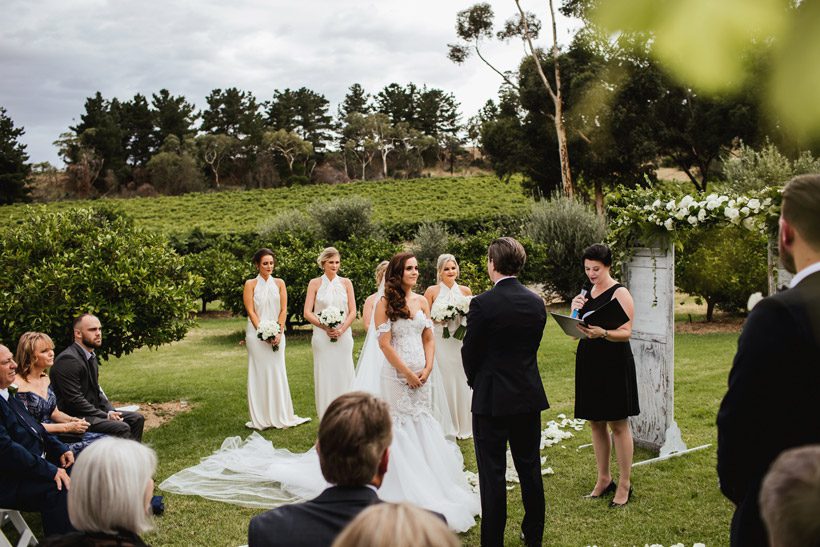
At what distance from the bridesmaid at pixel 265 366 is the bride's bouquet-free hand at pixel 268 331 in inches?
2.3

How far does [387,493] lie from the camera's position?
5.99 meters

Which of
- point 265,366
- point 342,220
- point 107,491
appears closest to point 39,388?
point 265,366

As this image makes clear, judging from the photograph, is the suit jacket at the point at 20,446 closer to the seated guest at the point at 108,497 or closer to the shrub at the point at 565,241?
the seated guest at the point at 108,497

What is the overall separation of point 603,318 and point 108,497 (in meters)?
4.49

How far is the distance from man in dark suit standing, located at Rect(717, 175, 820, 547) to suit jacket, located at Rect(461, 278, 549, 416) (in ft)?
7.29

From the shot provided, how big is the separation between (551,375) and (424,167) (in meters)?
78.2

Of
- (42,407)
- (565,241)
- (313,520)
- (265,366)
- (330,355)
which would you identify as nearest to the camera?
(313,520)

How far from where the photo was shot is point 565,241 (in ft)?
73.3

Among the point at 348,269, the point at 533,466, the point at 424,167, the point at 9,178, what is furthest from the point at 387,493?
the point at 424,167

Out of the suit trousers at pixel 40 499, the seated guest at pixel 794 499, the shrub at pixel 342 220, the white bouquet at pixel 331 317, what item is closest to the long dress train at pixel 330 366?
the white bouquet at pixel 331 317

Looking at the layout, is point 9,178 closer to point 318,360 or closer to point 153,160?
point 153,160

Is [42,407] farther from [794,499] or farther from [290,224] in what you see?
[290,224]

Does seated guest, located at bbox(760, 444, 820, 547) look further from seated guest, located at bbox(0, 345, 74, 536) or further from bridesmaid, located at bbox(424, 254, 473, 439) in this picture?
bridesmaid, located at bbox(424, 254, 473, 439)

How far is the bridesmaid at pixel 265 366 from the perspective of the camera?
362 inches
